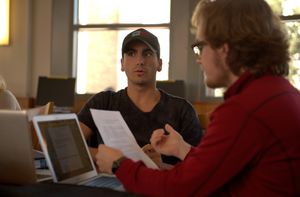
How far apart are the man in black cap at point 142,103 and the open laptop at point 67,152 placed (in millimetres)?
618

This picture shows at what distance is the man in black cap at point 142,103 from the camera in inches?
80.2

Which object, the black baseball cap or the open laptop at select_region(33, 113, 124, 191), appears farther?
the black baseball cap

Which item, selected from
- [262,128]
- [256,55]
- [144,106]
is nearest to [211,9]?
[256,55]

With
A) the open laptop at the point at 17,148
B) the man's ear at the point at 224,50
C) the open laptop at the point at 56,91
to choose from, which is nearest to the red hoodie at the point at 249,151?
the man's ear at the point at 224,50

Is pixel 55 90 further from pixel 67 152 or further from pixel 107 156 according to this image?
pixel 107 156

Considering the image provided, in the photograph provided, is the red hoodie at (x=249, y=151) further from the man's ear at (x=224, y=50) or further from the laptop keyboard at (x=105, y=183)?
the laptop keyboard at (x=105, y=183)

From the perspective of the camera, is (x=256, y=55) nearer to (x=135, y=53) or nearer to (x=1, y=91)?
Result: (x=135, y=53)

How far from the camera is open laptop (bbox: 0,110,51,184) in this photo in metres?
1.23

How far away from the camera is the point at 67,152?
131cm

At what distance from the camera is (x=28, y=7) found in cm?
473

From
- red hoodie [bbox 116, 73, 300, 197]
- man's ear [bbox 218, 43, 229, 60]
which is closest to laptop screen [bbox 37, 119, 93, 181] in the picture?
red hoodie [bbox 116, 73, 300, 197]

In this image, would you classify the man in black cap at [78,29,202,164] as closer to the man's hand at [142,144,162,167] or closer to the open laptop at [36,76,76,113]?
the man's hand at [142,144,162,167]

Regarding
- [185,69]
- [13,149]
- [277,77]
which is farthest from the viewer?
[185,69]

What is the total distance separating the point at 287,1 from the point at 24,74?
2.74 meters
